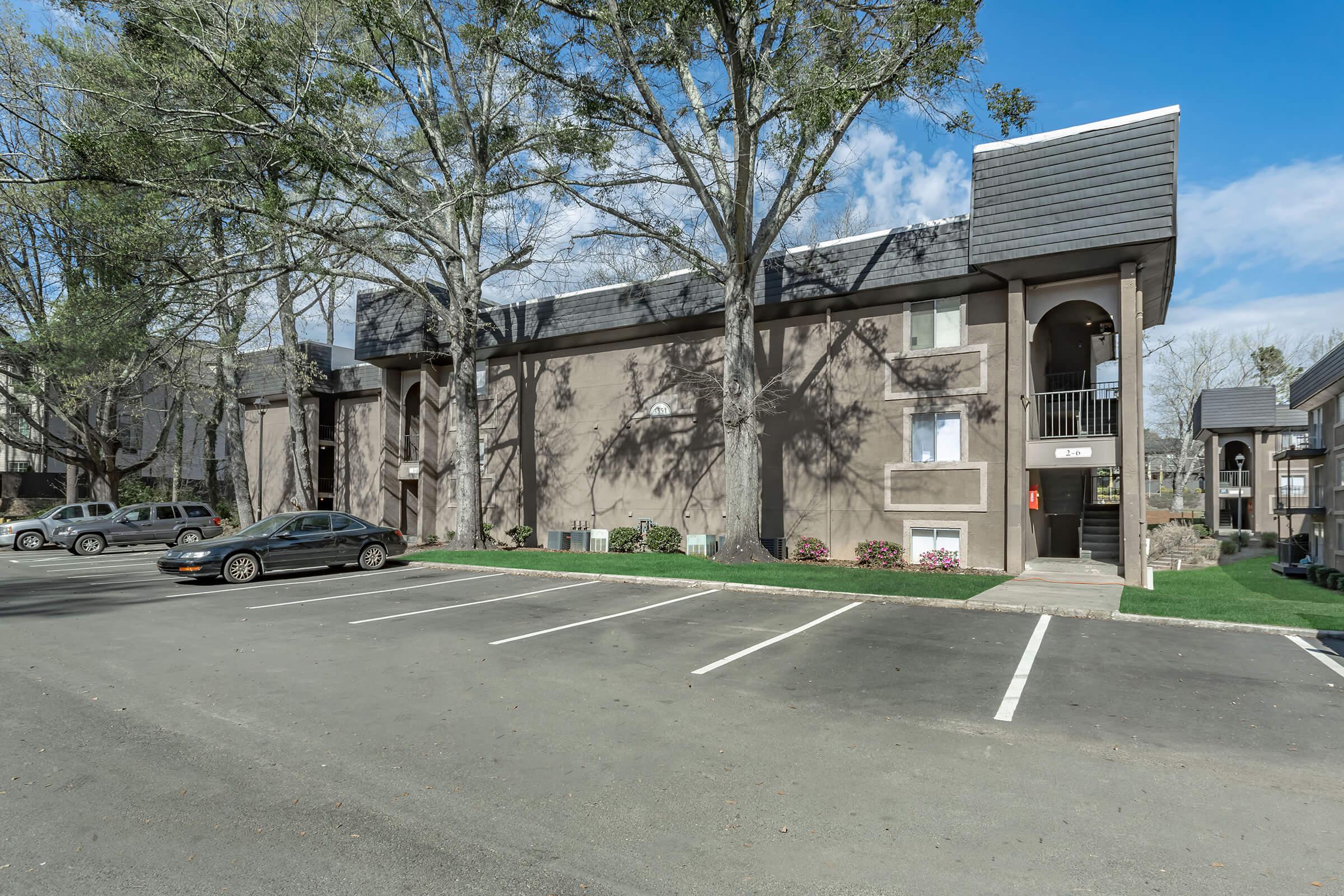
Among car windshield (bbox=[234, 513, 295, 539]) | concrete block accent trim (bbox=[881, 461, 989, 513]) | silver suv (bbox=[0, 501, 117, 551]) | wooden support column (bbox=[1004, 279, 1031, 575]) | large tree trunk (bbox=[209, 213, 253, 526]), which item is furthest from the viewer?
large tree trunk (bbox=[209, 213, 253, 526])

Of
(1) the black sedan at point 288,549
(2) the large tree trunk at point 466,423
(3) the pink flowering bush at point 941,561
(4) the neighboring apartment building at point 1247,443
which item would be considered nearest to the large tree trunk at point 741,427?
(3) the pink flowering bush at point 941,561

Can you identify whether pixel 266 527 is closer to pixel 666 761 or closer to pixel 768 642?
pixel 768 642

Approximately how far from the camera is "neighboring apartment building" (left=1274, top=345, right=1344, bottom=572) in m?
20.5

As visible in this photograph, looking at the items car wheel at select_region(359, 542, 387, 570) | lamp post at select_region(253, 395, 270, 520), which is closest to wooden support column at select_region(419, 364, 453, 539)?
car wheel at select_region(359, 542, 387, 570)

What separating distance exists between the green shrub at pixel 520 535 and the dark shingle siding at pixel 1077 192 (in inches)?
620

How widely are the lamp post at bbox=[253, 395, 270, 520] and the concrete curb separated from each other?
72.2 ft

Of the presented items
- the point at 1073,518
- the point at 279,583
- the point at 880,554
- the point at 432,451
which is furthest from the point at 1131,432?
the point at 432,451

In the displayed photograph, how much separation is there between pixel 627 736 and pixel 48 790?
3.67m

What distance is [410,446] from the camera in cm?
2859

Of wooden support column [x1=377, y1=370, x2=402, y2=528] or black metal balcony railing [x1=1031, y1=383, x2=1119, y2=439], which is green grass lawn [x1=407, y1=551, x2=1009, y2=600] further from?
wooden support column [x1=377, y1=370, x2=402, y2=528]

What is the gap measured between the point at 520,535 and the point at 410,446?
7756mm

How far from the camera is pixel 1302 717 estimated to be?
20.0 feet

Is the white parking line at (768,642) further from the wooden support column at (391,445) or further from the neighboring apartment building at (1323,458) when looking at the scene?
the wooden support column at (391,445)

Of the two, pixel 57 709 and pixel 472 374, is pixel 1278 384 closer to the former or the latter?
pixel 472 374
